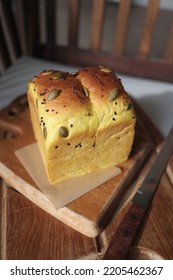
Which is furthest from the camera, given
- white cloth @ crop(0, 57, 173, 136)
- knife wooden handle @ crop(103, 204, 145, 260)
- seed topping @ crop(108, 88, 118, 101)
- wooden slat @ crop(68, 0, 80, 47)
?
wooden slat @ crop(68, 0, 80, 47)

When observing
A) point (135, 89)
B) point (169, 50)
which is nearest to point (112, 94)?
point (135, 89)

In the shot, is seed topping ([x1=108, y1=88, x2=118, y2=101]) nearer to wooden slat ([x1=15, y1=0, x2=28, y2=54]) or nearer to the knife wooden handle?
the knife wooden handle

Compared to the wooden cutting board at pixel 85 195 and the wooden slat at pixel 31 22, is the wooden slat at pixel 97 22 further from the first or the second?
the wooden cutting board at pixel 85 195

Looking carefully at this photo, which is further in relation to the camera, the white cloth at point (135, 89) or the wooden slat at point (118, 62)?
the wooden slat at point (118, 62)

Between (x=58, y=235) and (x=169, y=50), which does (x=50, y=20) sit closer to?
(x=169, y=50)

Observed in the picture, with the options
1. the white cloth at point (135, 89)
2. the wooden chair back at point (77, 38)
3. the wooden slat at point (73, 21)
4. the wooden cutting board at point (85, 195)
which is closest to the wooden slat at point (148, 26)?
the wooden chair back at point (77, 38)

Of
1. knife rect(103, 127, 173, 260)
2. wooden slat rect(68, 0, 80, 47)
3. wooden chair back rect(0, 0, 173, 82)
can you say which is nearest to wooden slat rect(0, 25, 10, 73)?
wooden chair back rect(0, 0, 173, 82)

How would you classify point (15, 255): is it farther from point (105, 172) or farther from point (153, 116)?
point (153, 116)
